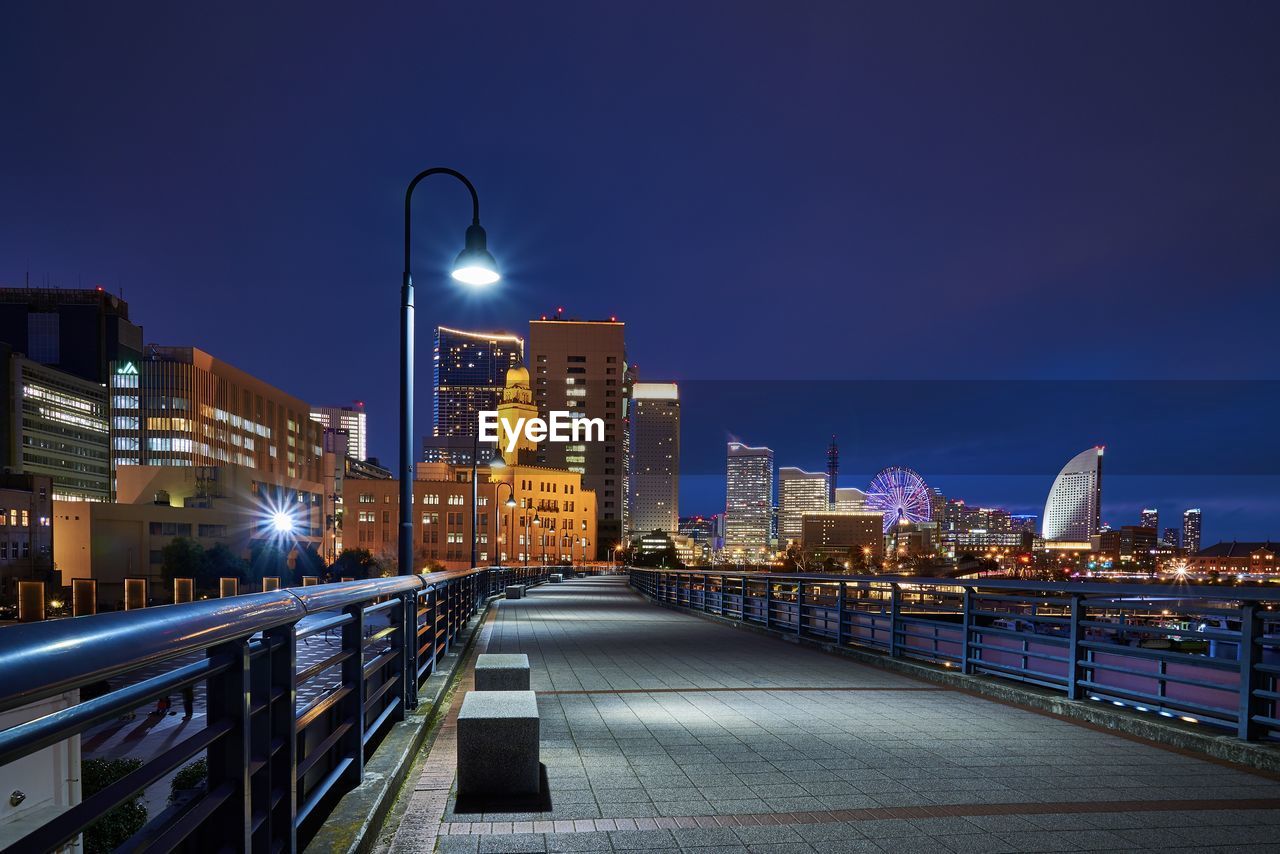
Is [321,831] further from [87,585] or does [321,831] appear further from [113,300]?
[113,300]

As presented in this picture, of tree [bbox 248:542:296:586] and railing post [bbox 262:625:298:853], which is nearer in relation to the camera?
railing post [bbox 262:625:298:853]

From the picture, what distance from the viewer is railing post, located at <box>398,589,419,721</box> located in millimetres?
8008

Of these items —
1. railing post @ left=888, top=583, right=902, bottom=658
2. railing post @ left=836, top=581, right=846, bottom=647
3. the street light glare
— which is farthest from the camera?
the street light glare

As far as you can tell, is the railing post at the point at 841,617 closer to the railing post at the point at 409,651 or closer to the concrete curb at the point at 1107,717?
the concrete curb at the point at 1107,717

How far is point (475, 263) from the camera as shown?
13.3m

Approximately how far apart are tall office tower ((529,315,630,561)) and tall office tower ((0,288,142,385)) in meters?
76.5

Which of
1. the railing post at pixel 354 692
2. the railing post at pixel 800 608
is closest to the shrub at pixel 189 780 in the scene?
the railing post at pixel 354 692

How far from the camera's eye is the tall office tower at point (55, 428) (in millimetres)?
130125

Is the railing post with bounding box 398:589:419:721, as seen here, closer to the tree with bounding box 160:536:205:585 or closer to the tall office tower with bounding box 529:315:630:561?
the tree with bounding box 160:536:205:585

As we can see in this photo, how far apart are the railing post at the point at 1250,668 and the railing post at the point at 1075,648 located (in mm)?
1878

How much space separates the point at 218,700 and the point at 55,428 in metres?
161

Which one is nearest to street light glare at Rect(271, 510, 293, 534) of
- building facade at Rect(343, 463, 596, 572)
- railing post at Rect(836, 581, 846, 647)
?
building facade at Rect(343, 463, 596, 572)

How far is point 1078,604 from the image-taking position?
955 cm

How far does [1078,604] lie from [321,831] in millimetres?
8091
